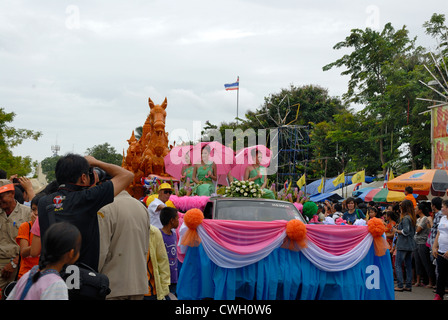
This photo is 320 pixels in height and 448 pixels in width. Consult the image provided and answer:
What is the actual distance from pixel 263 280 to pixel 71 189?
3.44 metres

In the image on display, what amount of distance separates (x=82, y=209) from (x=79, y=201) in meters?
0.07

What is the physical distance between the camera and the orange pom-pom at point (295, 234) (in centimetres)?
663

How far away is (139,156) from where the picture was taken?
21859 mm

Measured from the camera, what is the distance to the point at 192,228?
6.65 m

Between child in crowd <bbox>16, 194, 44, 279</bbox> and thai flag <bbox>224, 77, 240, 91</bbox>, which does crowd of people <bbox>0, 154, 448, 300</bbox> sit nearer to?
child in crowd <bbox>16, 194, 44, 279</bbox>

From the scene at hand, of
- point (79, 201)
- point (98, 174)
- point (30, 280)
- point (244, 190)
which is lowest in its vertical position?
point (30, 280)

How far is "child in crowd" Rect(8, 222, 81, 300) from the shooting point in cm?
304

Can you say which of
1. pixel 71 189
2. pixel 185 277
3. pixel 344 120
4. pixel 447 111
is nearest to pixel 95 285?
pixel 71 189

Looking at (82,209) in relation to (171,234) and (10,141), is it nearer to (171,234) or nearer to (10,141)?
(171,234)

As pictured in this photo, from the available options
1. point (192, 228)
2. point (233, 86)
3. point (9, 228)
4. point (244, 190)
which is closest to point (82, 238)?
point (9, 228)

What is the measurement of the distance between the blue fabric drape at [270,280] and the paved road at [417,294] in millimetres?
3762

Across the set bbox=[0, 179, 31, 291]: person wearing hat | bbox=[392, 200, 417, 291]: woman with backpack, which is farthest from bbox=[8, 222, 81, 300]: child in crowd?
bbox=[392, 200, 417, 291]: woman with backpack

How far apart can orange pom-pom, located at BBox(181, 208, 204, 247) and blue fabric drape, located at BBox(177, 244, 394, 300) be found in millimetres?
152

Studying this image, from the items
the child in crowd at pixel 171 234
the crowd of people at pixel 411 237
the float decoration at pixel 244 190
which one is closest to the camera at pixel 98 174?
the child in crowd at pixel 171 234
